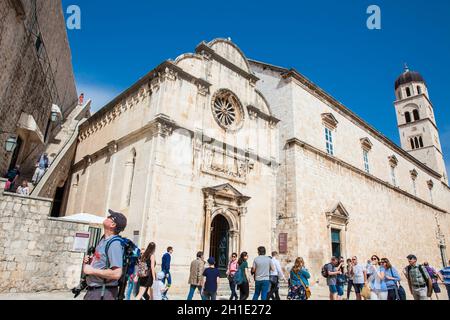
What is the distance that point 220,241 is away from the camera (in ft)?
45.4

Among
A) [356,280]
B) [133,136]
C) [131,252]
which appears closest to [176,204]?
[133,136]

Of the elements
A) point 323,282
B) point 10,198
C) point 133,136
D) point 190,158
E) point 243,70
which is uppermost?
point 243,70

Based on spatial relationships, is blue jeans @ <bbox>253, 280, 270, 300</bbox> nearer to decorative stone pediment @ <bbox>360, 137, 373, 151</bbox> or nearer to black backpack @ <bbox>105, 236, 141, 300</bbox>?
black backpack @ <bbox>105, 236, 141, 300</bbox>

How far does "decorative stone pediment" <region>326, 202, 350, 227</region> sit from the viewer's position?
18750 millimetres

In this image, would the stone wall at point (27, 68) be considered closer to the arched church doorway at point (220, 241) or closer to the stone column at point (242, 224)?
the arched church doorway at point (220, 241)

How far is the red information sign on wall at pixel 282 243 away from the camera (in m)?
16.6

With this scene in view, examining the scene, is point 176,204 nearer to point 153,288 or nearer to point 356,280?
point 153,288

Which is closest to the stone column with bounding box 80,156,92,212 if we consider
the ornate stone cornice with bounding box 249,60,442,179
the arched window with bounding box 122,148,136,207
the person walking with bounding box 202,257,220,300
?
the arched window with bounding box 122,148,136,207

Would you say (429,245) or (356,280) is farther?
(429,245)

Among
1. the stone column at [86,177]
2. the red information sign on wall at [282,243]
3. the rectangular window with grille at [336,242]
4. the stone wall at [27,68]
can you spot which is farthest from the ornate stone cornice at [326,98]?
the stone column at [86,177]
